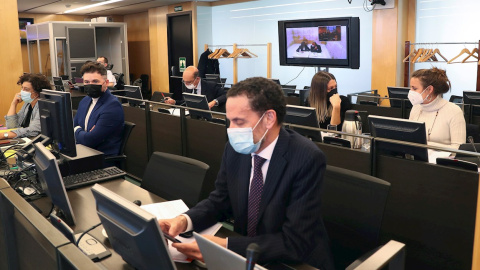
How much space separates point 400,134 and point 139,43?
45.1ft

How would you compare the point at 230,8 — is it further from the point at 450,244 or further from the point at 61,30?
the point at 450,244

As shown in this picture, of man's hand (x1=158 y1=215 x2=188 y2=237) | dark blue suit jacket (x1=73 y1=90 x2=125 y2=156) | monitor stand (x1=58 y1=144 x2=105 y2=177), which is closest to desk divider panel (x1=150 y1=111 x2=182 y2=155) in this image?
dark blue suit jacket (x1=73 y1=90 x2=125 y2=156)

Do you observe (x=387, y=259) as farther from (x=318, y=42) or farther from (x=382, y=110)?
(x=318, y=42)

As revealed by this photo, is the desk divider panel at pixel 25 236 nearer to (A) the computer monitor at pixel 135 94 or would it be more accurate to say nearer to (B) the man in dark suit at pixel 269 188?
(B) the man in dark suit at pixel 269 188

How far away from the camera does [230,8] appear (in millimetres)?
11461

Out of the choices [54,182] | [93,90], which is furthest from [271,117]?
[93,90]

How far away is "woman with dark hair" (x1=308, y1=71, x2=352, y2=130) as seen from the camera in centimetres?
447

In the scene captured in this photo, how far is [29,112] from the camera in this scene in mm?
4609

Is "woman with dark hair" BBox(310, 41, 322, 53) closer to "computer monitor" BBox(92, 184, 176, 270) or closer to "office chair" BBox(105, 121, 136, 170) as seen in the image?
"office chair" BBox(105, 121, 136, 170)

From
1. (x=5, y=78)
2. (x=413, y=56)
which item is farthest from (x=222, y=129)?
(x=413, y=56)

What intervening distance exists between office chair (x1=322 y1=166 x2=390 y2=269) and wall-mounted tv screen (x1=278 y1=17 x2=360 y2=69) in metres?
6.08

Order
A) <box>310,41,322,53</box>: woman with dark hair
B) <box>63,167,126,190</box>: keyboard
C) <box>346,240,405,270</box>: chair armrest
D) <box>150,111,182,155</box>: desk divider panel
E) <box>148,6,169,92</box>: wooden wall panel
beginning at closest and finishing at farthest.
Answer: <box>346,240,405,270</box>: chair armrest, <box>63,167,126,190</box>: keyboard, <box>150,111,182,155</box>: desk divider panel, <box>310,41,322,53</box>: woman with dark hair, <box>148,6,169,92</box>: wooden wall panel

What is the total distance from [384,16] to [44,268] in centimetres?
771

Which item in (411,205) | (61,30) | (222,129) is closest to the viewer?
(411,205)
